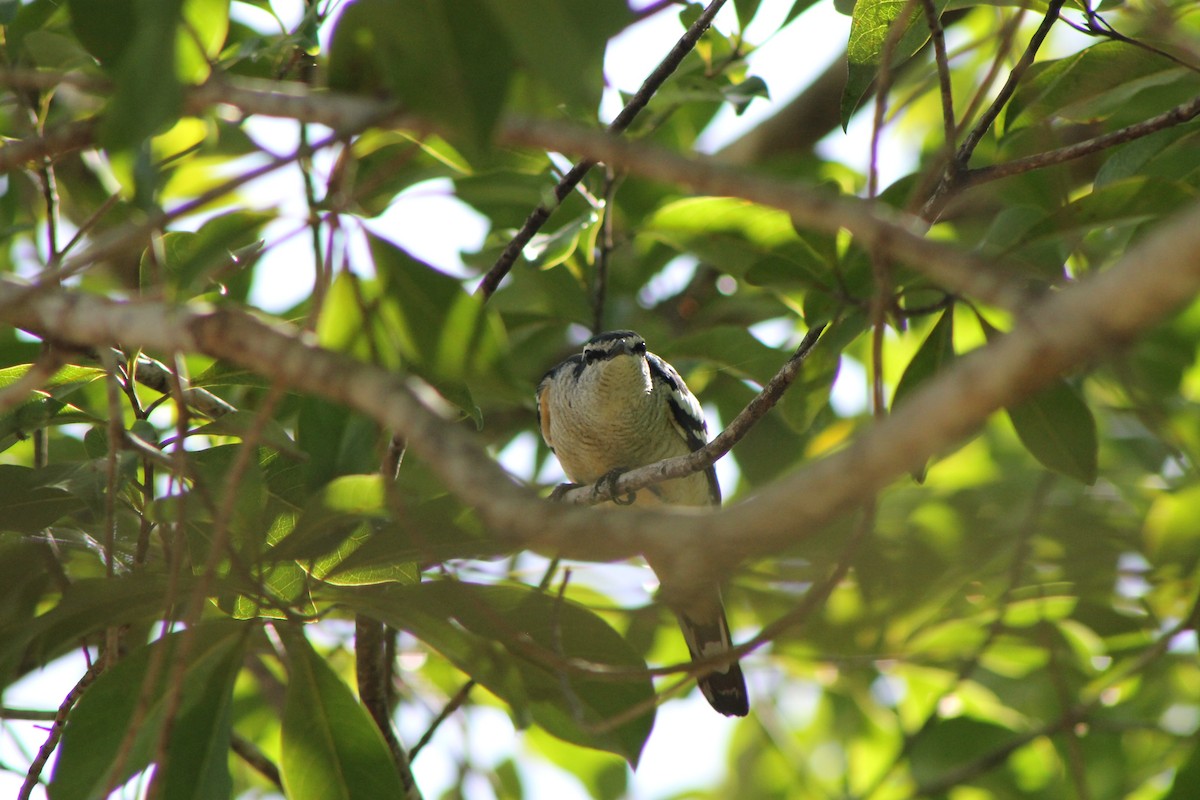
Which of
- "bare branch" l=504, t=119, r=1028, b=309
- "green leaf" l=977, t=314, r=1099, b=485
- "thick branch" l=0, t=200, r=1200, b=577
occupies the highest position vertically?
"green leaf" l=977, t=314, r=1099, b=485

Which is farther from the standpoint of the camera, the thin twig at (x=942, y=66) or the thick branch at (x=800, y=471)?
the thin twig at (x=942, y=66)

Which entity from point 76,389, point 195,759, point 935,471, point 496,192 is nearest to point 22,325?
point 76,389

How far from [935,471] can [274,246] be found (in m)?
4.81

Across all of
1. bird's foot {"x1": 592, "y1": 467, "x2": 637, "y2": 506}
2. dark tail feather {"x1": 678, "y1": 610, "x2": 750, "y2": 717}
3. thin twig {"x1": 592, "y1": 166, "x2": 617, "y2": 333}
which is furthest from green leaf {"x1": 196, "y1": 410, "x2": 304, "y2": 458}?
dark tail feather {"x1": 678, "y1": 610, "x2": 750, "y2": 717}

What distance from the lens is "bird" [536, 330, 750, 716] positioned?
5074 millimetres

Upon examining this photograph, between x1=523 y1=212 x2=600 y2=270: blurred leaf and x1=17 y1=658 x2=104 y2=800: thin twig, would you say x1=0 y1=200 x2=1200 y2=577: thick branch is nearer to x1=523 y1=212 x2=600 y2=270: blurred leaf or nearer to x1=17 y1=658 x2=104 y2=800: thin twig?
x1=17 y1=658 x2=104 y2=800: thin twig

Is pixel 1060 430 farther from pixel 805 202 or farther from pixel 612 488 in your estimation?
pixel 805 202

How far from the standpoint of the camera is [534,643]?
2.80 metres

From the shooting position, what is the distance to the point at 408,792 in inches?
141

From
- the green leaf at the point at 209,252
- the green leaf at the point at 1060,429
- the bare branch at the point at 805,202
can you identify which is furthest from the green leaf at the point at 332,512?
the green leaf at the point at 1060,429

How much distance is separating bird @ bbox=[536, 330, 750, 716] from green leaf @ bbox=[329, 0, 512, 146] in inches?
117

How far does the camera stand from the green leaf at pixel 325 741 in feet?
9.53

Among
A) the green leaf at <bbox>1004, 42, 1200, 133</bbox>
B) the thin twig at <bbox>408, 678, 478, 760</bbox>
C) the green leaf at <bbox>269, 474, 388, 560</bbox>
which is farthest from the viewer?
the thin twig at <bbox>408, 678, 478, 760</bbox>

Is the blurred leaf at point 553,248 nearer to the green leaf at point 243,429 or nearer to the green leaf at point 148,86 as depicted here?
the green leaf at point 243,429
